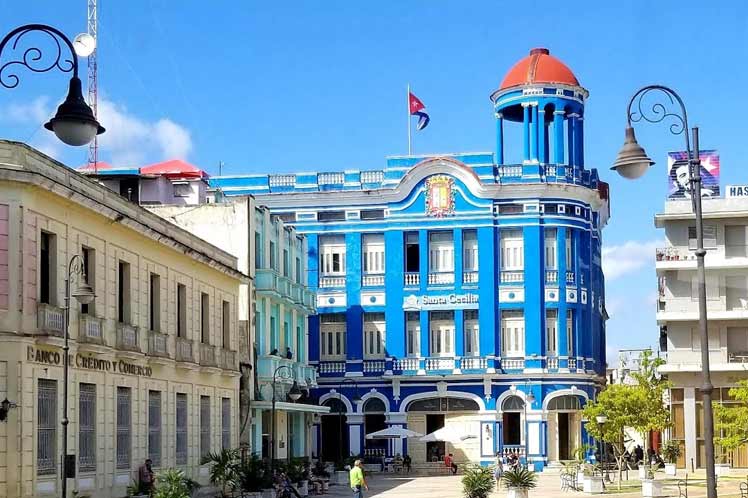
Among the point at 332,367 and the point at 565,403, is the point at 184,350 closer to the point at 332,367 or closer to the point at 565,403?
the point at 332,367

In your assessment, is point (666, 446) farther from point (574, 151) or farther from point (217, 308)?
point (217, 308)

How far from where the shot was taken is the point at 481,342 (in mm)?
61938

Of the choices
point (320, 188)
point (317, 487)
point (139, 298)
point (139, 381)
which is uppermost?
point (320, 188)

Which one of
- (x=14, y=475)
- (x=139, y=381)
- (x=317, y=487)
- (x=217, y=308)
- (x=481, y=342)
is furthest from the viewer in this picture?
(x=481, y=342)

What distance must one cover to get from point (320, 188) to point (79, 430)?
35779 mm

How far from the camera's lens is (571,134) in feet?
210

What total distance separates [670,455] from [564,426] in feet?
26.4

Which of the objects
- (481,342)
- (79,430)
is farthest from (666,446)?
(79,430)

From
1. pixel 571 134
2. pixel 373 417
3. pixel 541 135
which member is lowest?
pixel 373 417

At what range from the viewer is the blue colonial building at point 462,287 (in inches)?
2431

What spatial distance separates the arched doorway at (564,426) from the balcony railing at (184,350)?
27.6m

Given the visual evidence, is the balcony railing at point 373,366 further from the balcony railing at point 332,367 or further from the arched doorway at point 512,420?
the arched doorway at point 512,420

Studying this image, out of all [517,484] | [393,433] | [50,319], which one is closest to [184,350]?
[517,484]

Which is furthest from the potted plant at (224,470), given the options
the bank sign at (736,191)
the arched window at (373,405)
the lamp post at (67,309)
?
the bank sign at (736,191)
